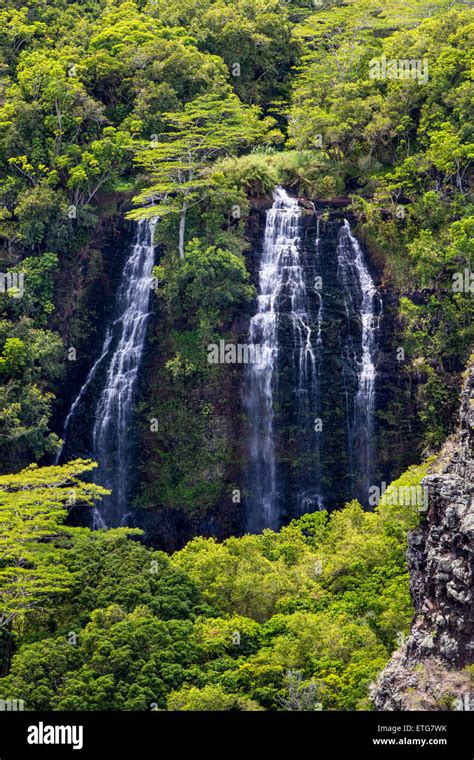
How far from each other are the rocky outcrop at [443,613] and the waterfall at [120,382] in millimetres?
18043

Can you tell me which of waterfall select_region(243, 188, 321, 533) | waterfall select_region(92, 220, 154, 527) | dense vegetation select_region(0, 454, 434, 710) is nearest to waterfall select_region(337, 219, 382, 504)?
waterfall select_region(243, 188, 321, 533)

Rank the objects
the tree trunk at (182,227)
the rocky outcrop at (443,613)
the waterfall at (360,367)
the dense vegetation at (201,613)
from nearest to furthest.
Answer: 1. the rocky outcrop at (443,613)
2. the dense vegetation at (201,613)
3. the waterfall at (360,367)
4. the tree trunk at (182,227)

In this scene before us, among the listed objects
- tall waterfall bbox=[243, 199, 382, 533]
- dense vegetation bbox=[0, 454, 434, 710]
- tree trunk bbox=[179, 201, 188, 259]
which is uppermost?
tree trunk bbox=[179, 201, 188, 259]

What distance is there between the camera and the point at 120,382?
44.8 metres

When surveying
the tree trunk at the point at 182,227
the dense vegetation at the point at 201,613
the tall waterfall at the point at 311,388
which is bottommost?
the dense vegetation at the point at 201,613

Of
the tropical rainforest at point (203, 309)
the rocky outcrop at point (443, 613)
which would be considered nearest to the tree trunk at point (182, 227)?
the tropical rainforest at point (203, 309)

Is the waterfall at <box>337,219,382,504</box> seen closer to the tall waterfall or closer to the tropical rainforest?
the tall waterfall

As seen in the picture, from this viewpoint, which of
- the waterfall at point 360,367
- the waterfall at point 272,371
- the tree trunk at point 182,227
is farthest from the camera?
the tree trunk at point 182,227

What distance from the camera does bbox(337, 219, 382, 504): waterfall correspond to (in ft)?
140

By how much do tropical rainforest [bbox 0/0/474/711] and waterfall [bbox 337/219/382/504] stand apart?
14.9 inches

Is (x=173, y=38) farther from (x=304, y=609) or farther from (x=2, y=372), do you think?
(x=304, y=609)

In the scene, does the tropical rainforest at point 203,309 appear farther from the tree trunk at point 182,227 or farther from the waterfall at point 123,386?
the waterfall at point 123,386

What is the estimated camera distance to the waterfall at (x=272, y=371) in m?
42.9

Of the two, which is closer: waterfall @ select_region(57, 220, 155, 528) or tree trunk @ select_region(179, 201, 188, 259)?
waterfall @ select_region(57, 220, 155, 528)
